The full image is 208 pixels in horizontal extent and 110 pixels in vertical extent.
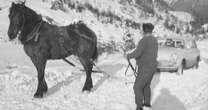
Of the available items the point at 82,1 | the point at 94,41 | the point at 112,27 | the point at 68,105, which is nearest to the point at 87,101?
the point at 68,105

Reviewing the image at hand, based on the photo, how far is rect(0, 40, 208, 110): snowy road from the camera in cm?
825

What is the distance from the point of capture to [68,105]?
8.23 meters

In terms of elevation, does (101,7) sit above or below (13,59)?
below

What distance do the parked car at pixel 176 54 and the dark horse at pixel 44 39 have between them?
196 inches

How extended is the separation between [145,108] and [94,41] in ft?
10.2

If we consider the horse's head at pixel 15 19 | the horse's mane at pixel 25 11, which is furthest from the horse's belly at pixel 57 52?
the horse's head at pixel 15 19

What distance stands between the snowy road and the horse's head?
1.64 metres

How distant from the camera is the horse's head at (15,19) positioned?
8.41 meters

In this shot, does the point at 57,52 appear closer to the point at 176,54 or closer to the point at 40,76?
the point at 40,76

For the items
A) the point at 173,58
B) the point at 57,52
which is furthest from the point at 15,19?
the point at 173,58

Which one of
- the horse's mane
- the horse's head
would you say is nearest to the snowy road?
the horse's head

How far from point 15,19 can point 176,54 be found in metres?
8.04

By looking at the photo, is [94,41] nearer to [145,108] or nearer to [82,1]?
[145,108]

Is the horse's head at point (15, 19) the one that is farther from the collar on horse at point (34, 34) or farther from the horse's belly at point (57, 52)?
the horse's belly at point (57, 52)
